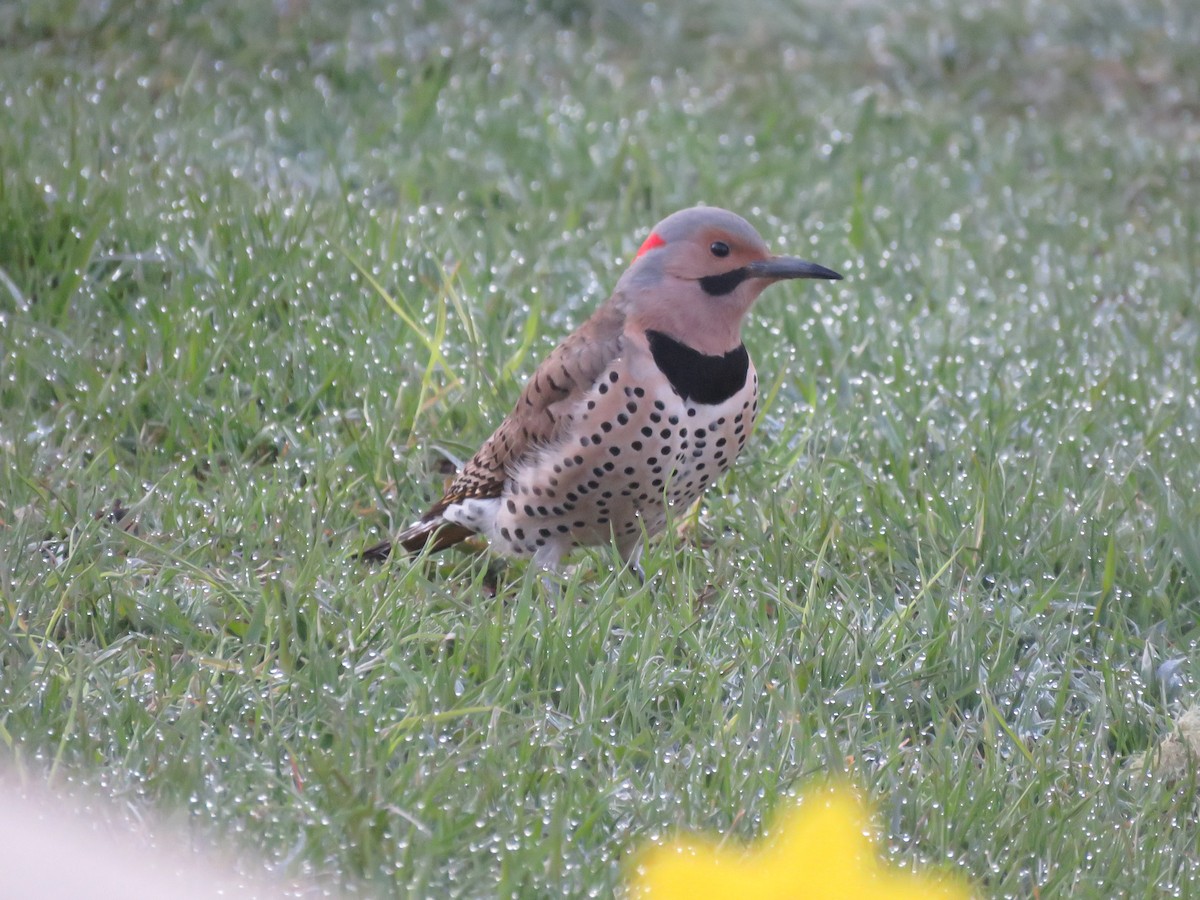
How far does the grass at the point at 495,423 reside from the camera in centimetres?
297

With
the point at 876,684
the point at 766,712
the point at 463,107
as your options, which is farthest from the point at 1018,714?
the point at 463,107

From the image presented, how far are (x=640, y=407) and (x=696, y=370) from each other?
189 mm

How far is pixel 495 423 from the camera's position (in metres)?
4.66

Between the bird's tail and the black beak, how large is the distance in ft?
3.53

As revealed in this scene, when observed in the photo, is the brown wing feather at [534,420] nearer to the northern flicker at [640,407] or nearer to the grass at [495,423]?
the northern flicker at [640,407]

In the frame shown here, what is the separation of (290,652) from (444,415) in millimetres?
1484

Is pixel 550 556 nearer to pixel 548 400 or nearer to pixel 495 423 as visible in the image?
pixel 548 400

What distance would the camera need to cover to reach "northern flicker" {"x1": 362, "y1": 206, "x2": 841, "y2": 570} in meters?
3.66

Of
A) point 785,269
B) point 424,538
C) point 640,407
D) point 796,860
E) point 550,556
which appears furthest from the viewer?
point 424,538

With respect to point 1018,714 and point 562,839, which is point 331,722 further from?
point 1018,714

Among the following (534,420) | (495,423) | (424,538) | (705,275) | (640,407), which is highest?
(705,275)

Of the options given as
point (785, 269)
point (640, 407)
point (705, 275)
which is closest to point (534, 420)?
point (640, 407)

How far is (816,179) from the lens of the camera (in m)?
7.20

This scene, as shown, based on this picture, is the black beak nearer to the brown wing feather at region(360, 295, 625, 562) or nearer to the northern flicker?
the northern flicker
